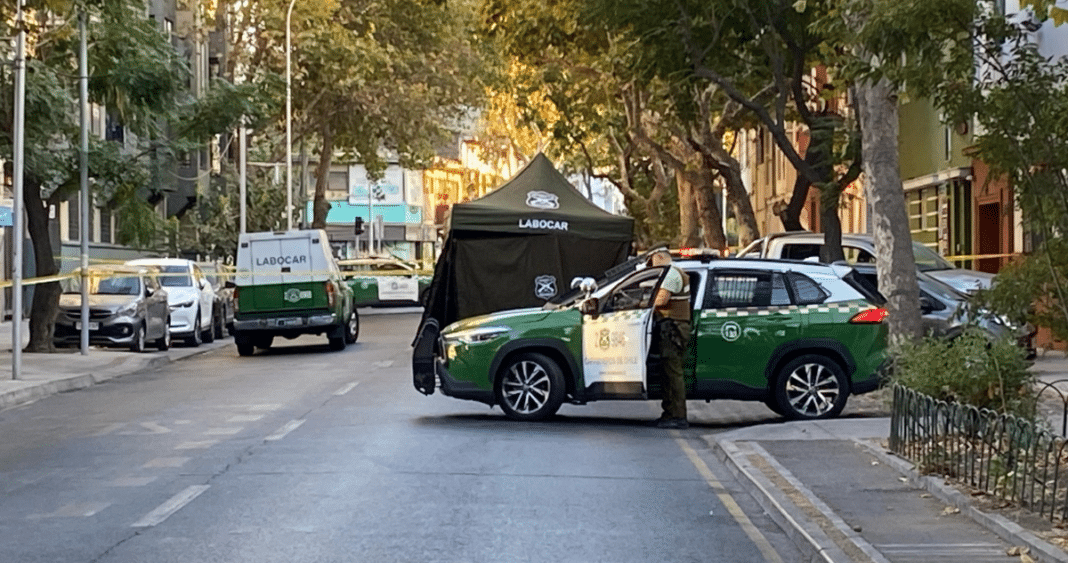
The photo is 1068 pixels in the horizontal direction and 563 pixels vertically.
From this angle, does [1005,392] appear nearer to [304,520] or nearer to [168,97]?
[304,520]

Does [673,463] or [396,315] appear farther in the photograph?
[396,315]

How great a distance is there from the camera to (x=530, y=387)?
17438mm

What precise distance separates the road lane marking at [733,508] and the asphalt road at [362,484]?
0.08 ft

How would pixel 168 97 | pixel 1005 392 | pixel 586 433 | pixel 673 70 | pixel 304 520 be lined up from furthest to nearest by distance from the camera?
pixel 168 97 < pixel 673 70 < pixel 586 433 < pixel 1005 392 < pixel 304 520

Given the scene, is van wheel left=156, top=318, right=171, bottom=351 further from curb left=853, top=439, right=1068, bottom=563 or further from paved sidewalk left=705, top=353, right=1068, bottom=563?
curb left=853, top=439, right=1068, bottom=563

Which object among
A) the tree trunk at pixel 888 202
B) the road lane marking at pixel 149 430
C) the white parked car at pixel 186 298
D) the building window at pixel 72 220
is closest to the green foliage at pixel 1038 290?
the tree trunk at pixel 888 202

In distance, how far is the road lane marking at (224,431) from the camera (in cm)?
1628

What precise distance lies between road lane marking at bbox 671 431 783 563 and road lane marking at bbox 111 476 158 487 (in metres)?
4.08

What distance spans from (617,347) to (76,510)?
23.0ft

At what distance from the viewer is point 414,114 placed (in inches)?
2114

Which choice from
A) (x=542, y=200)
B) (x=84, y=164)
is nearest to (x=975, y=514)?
(x=542, y=200)

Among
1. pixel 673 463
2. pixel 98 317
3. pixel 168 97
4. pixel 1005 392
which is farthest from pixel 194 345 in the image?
pixel 1005 392

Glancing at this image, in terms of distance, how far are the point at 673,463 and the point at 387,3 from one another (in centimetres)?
4024

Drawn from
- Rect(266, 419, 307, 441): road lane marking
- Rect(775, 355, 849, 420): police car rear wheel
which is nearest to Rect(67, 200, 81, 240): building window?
Rect(266, 419, 307, 441): road lane marking
